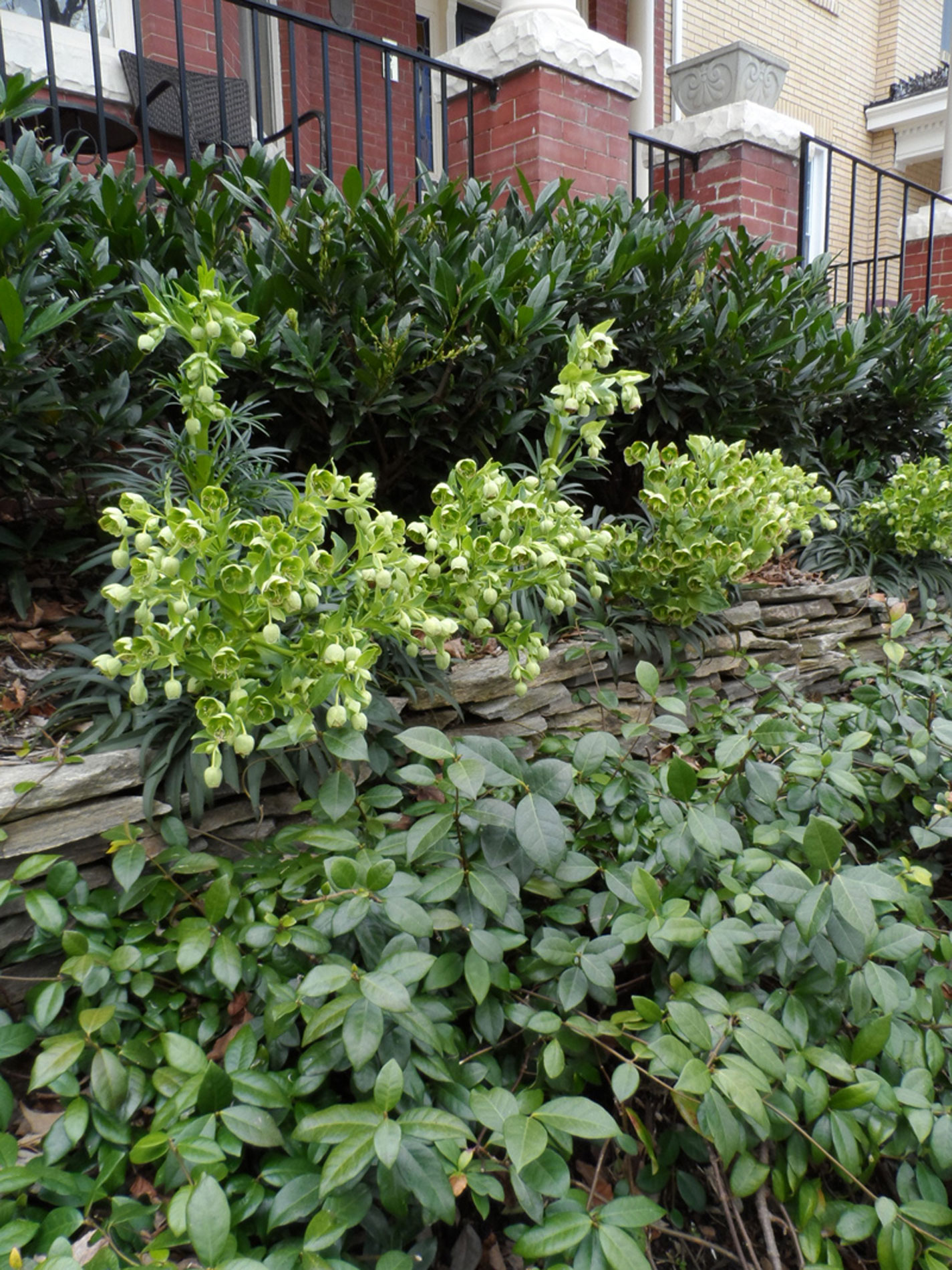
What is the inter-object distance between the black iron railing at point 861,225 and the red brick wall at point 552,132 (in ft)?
4.02

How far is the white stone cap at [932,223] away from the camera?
6.39 m

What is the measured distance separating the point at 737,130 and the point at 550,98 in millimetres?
1294

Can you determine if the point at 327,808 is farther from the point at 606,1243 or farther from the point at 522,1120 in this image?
the point at 606,1243

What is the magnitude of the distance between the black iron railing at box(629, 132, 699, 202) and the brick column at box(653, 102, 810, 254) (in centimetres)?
5

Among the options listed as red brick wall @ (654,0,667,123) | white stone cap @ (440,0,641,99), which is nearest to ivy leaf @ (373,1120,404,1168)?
white stone cap @ (440,0,641,99)

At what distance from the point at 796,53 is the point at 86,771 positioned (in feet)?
46.8

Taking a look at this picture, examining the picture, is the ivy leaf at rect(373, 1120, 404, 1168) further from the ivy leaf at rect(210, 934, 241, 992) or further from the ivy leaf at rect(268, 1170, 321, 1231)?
the ivy leaf at rect(210, 934, 241, 992)

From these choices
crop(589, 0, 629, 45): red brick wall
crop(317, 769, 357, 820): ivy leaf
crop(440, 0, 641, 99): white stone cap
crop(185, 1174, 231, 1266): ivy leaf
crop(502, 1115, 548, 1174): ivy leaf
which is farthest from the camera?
crop(589, 0, 629, 45): red brick wall

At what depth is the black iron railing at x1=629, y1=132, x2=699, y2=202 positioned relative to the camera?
4.35 meters

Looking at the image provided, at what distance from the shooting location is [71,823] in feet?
5.43

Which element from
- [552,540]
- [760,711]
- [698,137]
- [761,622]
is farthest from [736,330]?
[698,137]

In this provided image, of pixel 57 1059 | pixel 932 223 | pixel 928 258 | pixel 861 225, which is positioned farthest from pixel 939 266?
pixel 861 225

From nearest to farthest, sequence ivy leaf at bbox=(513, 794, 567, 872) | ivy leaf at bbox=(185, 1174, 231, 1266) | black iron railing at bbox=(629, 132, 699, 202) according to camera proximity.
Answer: ivy leaf at bbox=(185, 1174, 231, 1266)
ivy leaf at bbox=(513, 794, 567, 872)
black iron railing at bbox=(629, 132, 699, 202)

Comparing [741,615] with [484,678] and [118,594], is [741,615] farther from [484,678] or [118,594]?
[118,594]
